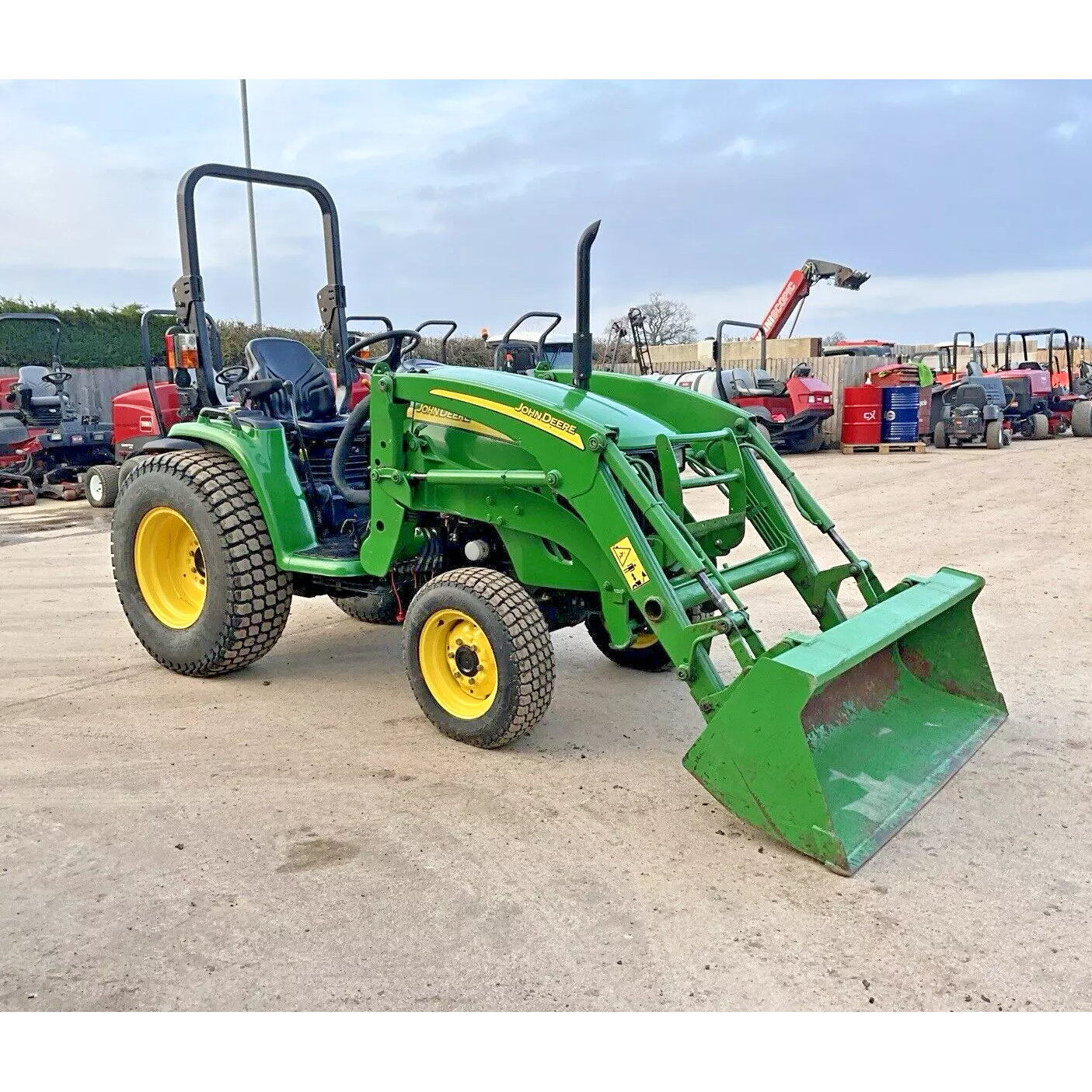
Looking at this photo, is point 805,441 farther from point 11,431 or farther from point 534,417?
point 534,417

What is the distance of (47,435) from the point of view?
12.5 metres

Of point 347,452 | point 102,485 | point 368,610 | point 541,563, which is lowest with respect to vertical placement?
point 368,610

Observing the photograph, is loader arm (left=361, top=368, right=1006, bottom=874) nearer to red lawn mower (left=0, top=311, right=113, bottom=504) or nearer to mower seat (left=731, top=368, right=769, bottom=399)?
red lawn mower (left=0, top=311, right=113, bottom=504)

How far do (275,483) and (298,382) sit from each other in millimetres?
822

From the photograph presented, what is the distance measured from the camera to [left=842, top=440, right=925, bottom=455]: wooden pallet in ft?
57.3

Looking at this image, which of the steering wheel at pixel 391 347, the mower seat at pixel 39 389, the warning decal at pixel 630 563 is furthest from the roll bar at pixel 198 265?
the mower seat at pixel 39 389

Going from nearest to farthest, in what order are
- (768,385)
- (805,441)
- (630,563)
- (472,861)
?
(472,861) < (630,563) < (768,385) < (805,441)

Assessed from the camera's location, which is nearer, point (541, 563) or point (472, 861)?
point (472, 861)

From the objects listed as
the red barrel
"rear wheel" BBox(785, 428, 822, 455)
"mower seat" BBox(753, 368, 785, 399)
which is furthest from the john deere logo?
the red barrel

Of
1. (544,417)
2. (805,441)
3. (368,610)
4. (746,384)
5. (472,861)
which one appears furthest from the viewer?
(805,441)

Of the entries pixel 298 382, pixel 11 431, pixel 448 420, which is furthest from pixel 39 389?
pixel 448 420

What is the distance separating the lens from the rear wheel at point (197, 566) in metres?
4.57

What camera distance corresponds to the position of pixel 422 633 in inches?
158
